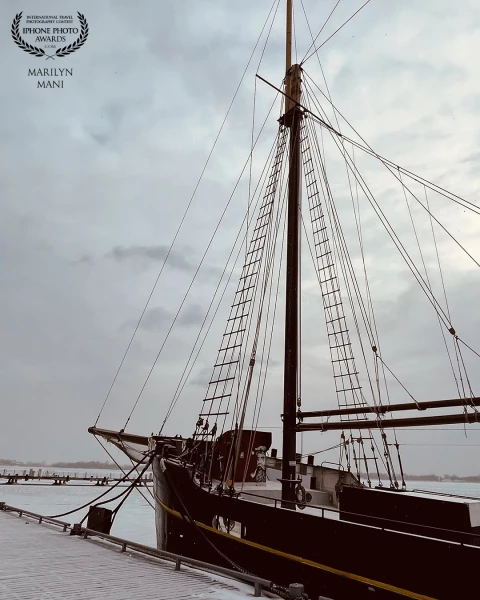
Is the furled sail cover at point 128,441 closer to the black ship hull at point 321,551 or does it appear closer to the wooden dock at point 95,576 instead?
the black ship hull at point 321,551

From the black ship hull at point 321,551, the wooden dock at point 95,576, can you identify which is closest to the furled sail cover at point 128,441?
the black ship hull at point 321,551

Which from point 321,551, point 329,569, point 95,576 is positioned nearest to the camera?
point 95,576

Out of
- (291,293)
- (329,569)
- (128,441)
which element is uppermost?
(291,293)

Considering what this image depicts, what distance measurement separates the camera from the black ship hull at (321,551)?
22.2 feet

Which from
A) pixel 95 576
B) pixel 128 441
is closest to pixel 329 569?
pixel 95 576

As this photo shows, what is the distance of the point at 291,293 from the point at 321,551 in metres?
6.93

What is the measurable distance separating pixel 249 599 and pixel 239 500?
414 cm

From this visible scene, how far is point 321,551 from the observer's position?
27.3 ft

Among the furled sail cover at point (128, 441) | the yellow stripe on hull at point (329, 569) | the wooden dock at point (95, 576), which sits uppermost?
the furled sail cover at point (128, 441)

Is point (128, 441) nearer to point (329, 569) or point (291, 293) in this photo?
point (291, 293)

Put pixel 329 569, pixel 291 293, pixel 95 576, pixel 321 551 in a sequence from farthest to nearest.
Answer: pixel 291 293, pixel 321 551, pixel 329 569, pixel 95 576

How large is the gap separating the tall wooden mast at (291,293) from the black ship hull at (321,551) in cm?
108

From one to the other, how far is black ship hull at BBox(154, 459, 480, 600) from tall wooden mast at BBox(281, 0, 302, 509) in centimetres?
108

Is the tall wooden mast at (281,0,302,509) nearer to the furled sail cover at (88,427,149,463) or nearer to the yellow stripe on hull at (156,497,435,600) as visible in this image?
the yellow stripe on hull at (156,497,435,600)
